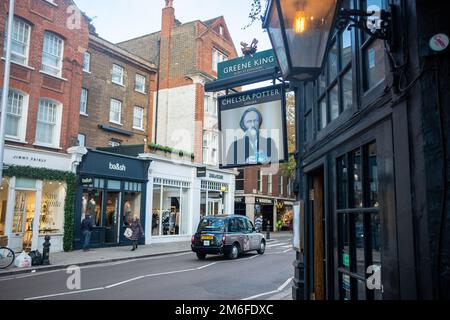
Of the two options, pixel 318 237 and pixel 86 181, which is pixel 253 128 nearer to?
pixel 318 237

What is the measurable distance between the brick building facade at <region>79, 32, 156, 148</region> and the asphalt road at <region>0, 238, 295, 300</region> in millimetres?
13167

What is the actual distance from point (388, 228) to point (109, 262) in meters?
14.4

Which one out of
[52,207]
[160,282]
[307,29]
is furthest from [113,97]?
[307,29]

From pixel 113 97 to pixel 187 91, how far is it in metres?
6.85

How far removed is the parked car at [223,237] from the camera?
52.1ft

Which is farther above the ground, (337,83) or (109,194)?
(337,83)

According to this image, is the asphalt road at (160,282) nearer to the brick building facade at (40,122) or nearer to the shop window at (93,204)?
the brick building facade at (40,122)

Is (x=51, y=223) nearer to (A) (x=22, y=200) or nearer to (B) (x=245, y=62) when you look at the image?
(A) (x=22, y=200)

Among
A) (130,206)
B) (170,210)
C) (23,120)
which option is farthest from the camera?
(170,210)

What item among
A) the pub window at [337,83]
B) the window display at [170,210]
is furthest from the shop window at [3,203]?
the pub window at [337,83]

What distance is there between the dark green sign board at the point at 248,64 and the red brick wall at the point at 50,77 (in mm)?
14181

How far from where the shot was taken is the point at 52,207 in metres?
19.1

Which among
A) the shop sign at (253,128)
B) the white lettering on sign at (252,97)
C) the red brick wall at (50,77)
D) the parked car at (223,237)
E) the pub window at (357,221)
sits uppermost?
the red brick wall at (50,77)

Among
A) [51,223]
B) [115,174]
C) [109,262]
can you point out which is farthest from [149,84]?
[109,262]
